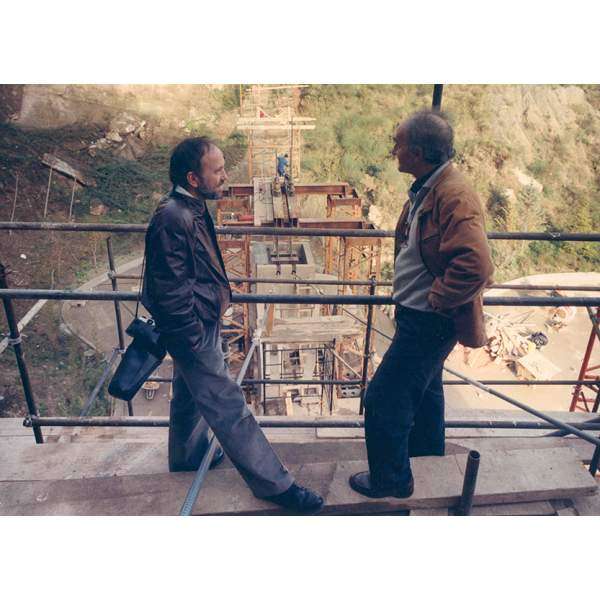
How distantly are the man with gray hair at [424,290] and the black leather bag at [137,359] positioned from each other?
40.0 inches

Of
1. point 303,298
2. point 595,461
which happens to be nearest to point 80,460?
point 303,298

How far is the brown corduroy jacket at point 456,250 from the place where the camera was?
1860mm

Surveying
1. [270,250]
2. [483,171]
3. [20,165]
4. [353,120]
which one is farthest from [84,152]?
[483,171]

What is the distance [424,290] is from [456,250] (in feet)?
0.92

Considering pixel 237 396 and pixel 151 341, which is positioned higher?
pixel 151 341

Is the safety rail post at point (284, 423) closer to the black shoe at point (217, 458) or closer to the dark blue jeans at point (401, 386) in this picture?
the black shoe at point (217, 458)

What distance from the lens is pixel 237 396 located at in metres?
2.35

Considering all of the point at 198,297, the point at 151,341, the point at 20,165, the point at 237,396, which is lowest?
the point at 237,396

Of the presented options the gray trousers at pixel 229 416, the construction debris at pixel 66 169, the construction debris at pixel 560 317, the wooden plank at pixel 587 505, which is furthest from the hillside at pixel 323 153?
the wooden plank at pixel 587 505

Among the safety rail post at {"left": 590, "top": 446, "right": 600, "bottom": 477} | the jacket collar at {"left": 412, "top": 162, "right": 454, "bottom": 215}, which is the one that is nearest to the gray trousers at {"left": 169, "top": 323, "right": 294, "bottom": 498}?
the jacket collar at {"left": 412, "top": 162, "right": 454, "bottom": 215}

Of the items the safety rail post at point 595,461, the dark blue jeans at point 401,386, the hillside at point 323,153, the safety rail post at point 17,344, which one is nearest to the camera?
the dark blue jeans at point 401,386

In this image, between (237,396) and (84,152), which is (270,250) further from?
(84,152)

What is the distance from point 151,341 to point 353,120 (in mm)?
29944

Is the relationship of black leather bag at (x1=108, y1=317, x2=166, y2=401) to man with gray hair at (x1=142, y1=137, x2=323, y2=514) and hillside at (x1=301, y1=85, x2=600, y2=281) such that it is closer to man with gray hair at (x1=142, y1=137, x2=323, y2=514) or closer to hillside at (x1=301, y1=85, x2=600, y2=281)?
man with gray hair at (x1=142, y1=137, x2=323, y2=514)
